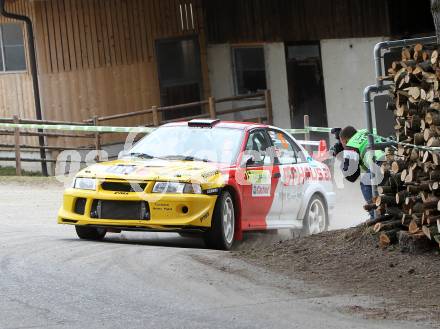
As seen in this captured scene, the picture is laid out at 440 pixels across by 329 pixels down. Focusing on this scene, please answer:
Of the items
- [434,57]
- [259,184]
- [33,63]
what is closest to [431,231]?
[434,57]

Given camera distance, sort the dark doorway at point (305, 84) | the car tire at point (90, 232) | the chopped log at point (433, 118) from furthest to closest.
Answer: the dark doorway at point (305, 84), the car tire at point (90, 232), the chopped log at point (433, 118)

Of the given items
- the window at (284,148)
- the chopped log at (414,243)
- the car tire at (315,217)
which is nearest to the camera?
the chopped log at (414,243)

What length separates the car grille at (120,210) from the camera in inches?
475

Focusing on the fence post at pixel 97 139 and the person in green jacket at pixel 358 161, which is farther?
the fence post at pixel 97 139

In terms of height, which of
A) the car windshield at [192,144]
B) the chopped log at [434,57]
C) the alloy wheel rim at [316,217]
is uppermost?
the chopped log at [434,57]

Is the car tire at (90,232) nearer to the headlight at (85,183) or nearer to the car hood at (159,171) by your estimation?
the headlight at (85,183)

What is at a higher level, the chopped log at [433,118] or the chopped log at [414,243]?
the chopped log at [433,118]

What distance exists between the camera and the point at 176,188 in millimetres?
11984

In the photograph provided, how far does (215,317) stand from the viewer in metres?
8.32

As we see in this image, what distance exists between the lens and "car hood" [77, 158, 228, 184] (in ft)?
39.6

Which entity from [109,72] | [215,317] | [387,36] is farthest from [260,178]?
[109,72]

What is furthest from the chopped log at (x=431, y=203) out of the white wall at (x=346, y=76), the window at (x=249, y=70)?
the window at (x=249, y=70)

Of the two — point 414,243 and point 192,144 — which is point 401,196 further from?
point 192,144

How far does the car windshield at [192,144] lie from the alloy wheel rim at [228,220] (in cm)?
63
